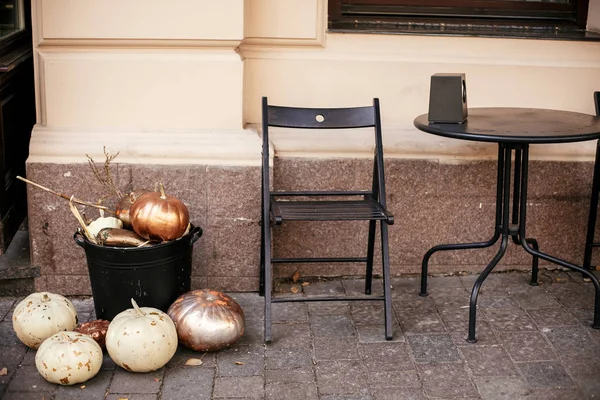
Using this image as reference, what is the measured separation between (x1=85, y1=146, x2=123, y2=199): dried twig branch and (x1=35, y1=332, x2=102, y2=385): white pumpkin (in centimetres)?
95

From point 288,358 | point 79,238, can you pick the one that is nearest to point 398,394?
point 288,358

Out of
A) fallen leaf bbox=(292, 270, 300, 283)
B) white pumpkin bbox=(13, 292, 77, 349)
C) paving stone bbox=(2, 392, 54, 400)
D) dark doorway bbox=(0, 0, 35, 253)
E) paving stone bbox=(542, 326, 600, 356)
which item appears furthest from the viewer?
fallen leaf bbox=(292, 270, 300, 283)

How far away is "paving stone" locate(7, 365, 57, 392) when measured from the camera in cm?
371

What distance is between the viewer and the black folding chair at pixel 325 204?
4160 mm

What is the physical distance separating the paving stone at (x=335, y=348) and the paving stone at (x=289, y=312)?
0.26 meters

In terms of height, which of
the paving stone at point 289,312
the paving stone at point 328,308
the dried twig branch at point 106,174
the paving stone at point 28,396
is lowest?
the paving stone at point 28,396

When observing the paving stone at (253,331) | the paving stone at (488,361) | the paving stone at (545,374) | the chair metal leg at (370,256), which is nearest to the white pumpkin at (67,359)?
the paving stone at (253,331)

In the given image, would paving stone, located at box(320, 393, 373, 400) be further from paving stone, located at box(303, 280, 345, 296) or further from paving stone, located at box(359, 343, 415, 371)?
paving stone, located at box(303, 280, 345, 296)

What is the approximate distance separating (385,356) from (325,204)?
848 mm

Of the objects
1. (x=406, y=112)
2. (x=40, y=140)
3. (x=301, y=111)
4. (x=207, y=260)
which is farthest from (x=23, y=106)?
(x=406, y=112)

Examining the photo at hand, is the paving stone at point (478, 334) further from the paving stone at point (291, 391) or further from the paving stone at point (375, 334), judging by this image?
the paving stone at point (291, 391)

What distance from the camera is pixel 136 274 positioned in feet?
13.5

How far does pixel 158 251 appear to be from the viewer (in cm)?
410

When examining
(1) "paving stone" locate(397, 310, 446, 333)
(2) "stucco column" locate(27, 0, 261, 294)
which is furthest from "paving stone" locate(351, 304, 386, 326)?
(2) "stucco column" locate(27, 0, 261, 294)
